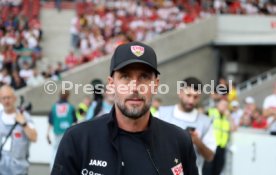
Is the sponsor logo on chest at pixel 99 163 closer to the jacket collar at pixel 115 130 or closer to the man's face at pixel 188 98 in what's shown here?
the jacket collar at pixel 115 130

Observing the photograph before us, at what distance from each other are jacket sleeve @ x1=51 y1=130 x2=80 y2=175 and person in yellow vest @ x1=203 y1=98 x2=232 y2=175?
21.4 feet

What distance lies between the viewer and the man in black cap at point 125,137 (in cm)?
350

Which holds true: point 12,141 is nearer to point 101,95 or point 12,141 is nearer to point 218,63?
point 101,95

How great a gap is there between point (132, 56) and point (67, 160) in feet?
2.11

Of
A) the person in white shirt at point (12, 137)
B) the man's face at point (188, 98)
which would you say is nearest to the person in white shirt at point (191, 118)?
the man's face at point (188, 98)

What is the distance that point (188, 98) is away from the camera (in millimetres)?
6730

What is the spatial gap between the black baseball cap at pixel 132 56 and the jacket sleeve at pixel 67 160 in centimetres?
47

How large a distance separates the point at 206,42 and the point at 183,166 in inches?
897

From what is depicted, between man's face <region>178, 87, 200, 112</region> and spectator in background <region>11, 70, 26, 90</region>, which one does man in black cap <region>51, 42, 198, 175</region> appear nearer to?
man's face <region>178, 87, 200, 112</region>

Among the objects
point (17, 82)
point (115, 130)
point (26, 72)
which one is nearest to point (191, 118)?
point (115, 130)

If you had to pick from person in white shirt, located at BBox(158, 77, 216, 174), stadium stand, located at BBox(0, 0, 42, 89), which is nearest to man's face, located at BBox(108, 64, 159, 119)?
person in white shirt, located at BBox(158, 77, 216, 174)

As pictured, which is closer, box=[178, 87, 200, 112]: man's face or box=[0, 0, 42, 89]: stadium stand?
box=[178, 87, 200, 112]: man's face

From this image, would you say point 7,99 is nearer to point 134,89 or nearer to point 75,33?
point 134,89

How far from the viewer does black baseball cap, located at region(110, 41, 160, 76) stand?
3508mm
